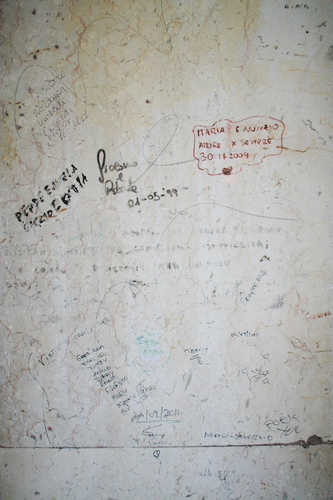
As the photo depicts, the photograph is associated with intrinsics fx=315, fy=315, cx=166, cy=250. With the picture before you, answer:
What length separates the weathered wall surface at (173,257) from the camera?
4.91ft

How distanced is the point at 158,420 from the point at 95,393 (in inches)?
13.0

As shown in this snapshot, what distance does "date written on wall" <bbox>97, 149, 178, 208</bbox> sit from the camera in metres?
1.51

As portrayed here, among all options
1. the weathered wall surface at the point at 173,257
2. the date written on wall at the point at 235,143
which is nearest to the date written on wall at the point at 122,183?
the weathered wall surface at the point at 173,257

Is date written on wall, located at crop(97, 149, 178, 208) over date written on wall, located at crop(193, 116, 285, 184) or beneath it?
beneath

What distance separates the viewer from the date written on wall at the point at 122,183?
1.51 metres

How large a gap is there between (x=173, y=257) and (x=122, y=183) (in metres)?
0.43

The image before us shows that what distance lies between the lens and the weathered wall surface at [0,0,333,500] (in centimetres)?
150

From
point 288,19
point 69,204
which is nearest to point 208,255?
point 69,204

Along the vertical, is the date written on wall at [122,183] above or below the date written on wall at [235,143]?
below

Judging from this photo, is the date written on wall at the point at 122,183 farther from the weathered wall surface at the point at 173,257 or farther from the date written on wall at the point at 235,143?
the date written on wall at the point at 235,143

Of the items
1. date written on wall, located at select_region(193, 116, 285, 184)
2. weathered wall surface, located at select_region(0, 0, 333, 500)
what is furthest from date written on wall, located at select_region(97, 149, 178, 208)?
date written on wall, located at select_region(193, 116, 285, 184)

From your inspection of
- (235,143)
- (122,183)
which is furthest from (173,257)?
(235,143)

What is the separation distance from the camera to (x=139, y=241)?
4.97ft

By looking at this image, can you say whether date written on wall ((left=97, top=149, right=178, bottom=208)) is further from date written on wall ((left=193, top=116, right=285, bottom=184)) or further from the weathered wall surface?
date written on wall ((left=193, top=116, right=285, bottom=184))
